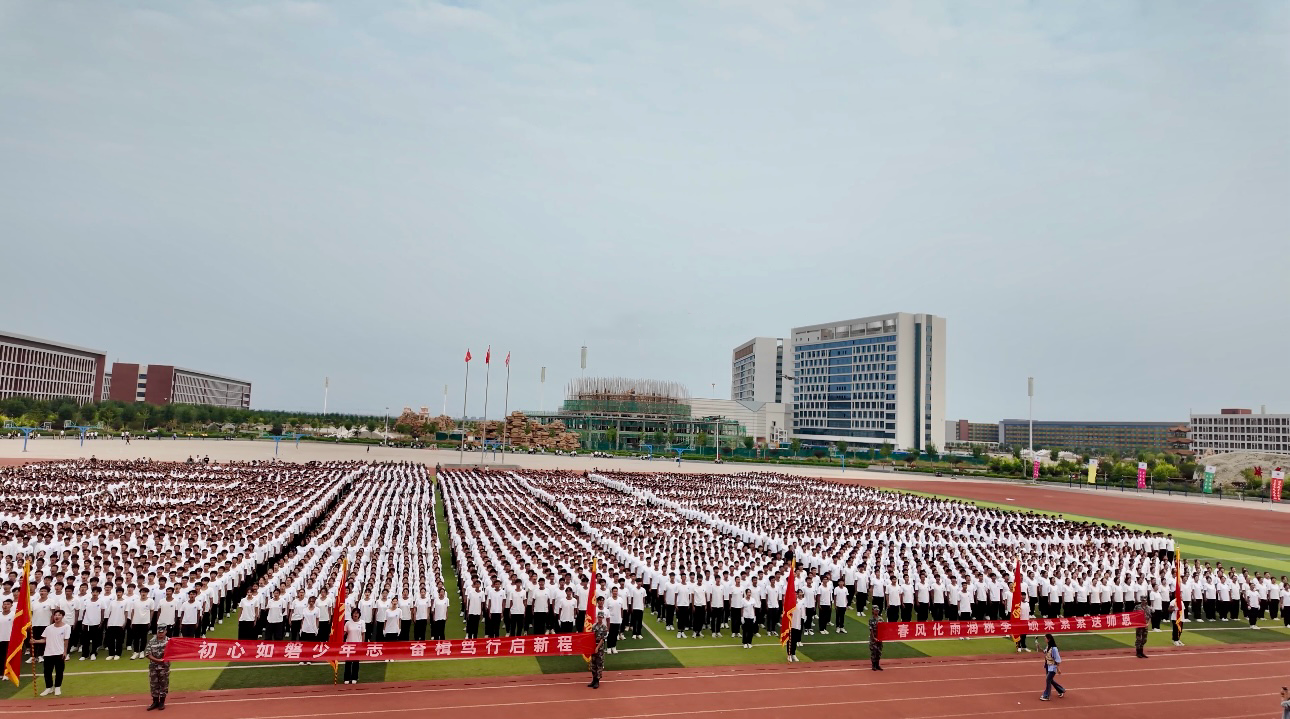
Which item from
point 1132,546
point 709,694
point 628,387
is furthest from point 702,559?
point 628,387

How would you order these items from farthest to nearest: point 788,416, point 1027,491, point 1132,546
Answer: point 788,416, point 1027,491, point 1132,546

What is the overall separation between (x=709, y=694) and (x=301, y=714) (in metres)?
5.37

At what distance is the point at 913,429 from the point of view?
10125cm

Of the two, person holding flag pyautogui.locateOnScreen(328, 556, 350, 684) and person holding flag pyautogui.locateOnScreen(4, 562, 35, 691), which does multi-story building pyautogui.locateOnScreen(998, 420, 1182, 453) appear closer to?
person holding flag pyautogui.locateOnScreen(328, 556, 350, 684)

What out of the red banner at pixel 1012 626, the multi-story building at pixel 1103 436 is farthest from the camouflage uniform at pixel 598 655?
the multi-story building at pixel 1103 436

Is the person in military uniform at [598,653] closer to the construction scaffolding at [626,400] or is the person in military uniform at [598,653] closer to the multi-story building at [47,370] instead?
the construction scaffolding at [626,400]

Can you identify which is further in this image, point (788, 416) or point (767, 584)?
point (788, 416)

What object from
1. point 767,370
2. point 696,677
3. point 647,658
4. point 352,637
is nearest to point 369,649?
point 352,637

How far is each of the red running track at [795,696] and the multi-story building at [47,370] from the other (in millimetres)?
102889

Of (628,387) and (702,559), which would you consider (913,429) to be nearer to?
(628,387)

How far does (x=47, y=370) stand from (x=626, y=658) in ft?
390

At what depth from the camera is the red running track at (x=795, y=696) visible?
9211 mm

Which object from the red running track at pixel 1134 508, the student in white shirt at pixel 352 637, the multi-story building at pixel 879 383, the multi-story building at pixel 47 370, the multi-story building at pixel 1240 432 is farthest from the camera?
the multi-story building at pixel 1240 432

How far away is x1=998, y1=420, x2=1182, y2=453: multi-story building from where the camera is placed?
174 meters
